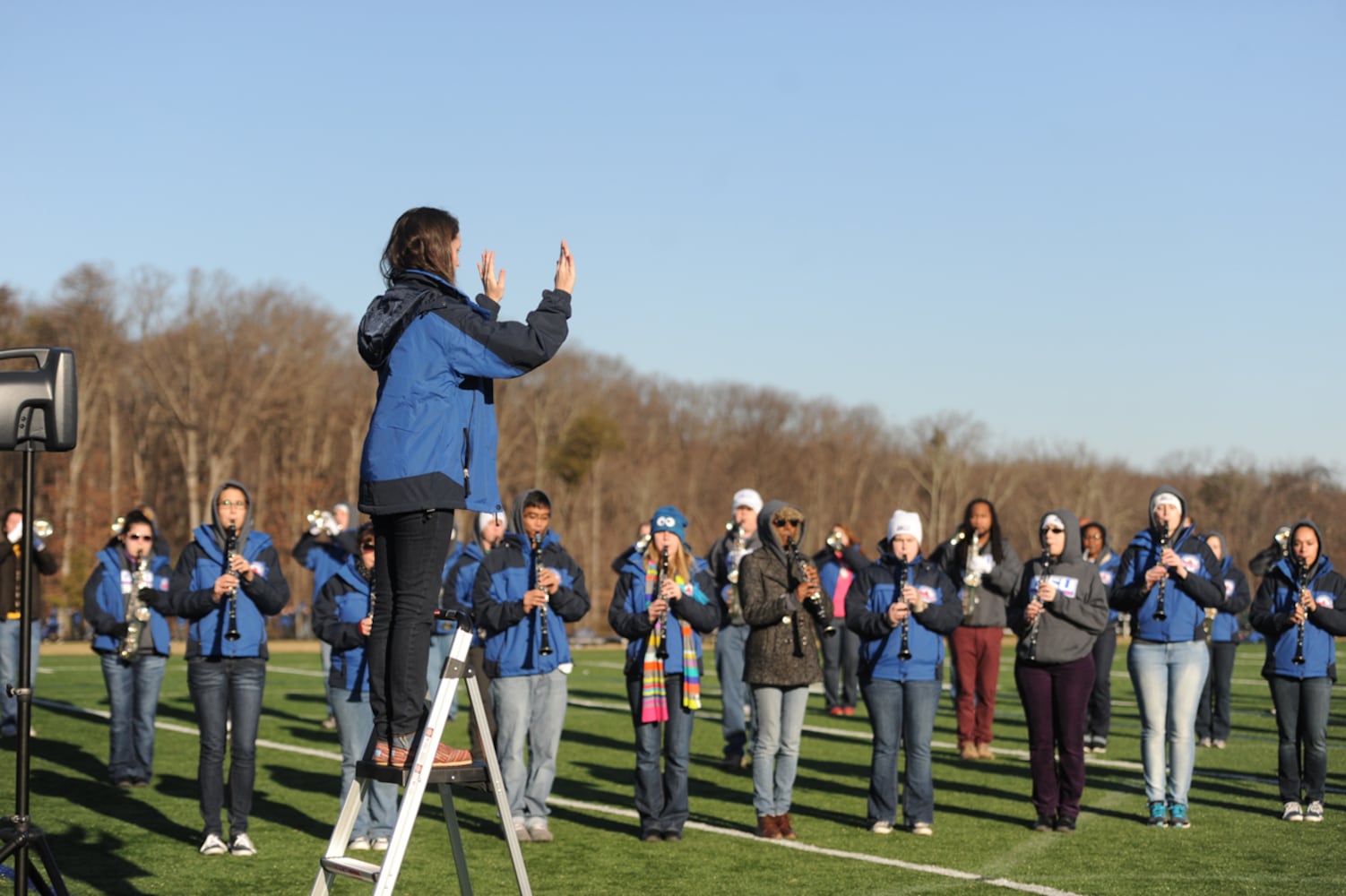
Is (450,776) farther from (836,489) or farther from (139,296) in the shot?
(836,489)

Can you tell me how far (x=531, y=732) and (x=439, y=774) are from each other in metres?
5.93

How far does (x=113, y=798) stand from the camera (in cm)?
1230

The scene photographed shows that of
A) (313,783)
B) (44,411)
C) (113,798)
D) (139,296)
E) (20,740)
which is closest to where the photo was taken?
(20,740)

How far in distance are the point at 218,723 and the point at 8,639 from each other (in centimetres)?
735

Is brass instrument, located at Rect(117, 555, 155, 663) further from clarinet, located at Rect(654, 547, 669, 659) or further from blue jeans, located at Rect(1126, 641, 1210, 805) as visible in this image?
blue jeans, located at Rect(1126, 641, 1210, 805)

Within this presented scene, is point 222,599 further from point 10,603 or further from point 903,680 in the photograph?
point 10,603

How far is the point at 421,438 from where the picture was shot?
517 cm

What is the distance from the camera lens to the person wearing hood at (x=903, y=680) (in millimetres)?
11031

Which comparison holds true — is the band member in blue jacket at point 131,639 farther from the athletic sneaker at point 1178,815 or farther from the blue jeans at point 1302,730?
the blue jeans at point 1302,730

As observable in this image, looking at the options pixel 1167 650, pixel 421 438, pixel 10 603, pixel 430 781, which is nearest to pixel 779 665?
pixel 1167 650

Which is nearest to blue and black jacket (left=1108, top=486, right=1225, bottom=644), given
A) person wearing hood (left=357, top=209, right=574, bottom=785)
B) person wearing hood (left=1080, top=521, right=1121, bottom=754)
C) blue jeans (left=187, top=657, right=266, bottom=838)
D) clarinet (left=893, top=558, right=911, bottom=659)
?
clarinet (left=893, top=558, right=911, bottom=659)

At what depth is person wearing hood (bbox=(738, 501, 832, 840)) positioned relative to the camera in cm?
1078

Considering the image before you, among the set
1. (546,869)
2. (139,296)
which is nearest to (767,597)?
(546,869)

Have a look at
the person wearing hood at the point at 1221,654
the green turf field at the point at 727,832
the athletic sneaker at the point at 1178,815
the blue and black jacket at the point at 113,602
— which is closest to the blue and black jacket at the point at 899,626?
the green turf field at the point at 727,832
